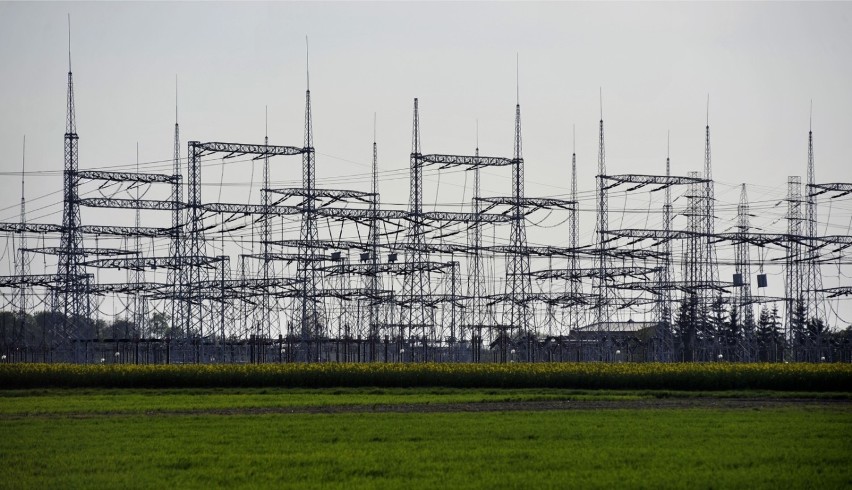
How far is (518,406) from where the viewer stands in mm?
35156

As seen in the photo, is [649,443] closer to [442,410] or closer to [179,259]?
[442,410]

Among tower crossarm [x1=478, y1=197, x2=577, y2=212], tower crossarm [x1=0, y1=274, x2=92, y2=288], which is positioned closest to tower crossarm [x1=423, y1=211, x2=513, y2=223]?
tower crossarm [x1=478, y1=197, x2=577, y2=212]

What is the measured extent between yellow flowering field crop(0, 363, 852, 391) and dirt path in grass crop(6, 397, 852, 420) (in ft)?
19.4

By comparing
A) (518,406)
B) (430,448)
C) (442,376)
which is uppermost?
(442,376)

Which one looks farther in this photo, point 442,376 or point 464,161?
point 464,161

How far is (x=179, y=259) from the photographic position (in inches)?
2389

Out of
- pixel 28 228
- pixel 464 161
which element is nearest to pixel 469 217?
pixel 464 161

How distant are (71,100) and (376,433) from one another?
129 feet

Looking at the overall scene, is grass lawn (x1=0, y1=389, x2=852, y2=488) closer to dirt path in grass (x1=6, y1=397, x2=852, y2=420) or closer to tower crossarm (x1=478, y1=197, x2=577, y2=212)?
dirt path in grass (x1=6, y1=397, x2=852, y2=420)

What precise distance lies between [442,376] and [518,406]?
11.0 m

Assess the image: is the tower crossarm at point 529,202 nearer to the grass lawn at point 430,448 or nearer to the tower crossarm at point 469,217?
the tower crossarm at point 469,217

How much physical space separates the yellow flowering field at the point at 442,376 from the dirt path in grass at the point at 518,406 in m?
5.91

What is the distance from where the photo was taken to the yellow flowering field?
1750 inches

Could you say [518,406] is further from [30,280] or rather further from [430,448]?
[30,280]
